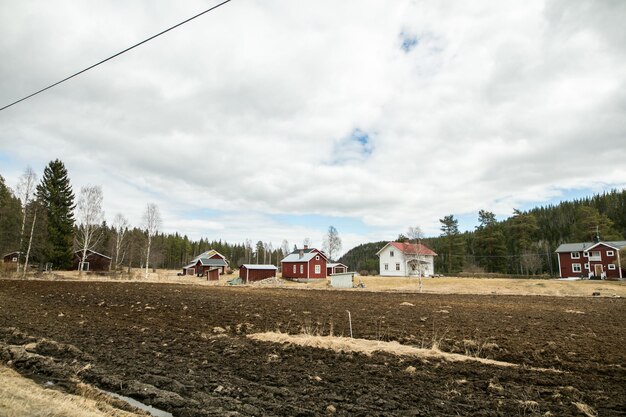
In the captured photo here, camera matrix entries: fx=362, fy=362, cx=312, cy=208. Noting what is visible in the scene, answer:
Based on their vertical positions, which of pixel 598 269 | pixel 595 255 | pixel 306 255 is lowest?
pixel 598 269

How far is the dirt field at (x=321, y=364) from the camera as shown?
7.77 m

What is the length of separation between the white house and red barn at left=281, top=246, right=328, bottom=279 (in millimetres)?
13124

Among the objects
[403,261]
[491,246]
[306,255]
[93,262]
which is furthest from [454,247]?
[93,262]

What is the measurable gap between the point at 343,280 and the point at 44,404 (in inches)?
1839

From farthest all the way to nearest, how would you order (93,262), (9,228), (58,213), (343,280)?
(93,262), (58,213), (343,280), (9,228)

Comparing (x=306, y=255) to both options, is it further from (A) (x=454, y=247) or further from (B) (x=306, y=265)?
(A) (x=454, y=247)

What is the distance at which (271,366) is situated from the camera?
10633 millimetres

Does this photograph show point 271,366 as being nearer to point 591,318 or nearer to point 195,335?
point 195,335

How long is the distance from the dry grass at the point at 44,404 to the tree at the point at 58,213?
63506 mm

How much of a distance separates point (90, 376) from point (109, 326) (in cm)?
808

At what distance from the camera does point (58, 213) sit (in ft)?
202

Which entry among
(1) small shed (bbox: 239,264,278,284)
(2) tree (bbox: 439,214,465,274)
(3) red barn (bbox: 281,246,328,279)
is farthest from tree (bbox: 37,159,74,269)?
(2) tree (bbox: 439,214,465,274)

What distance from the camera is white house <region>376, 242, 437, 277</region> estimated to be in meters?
65.8

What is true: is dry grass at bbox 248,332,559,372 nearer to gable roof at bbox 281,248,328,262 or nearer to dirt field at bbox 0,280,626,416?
dirt field at bbox 0,280,626,416
